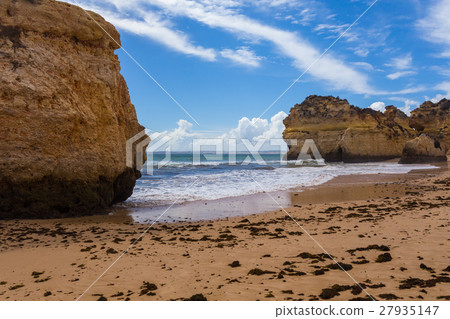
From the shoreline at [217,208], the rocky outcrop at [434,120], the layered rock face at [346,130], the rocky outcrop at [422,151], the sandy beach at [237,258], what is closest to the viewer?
the sandy beach at [237,258]

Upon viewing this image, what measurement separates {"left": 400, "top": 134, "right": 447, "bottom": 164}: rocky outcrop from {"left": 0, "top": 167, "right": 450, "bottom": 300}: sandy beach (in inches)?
A: 1156

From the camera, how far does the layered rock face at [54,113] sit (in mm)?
7781

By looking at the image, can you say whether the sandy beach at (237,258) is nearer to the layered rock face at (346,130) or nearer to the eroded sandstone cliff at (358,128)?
the layered rock face at (346,130)

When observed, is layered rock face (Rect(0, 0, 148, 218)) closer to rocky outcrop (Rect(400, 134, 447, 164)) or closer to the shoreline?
the shoreline

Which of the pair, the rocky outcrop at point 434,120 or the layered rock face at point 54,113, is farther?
the rocky outcrop at point 434,120

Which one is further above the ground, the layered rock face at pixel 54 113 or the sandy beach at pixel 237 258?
the layered rock face at pixel 54 113

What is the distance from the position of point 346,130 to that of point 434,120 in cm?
1680

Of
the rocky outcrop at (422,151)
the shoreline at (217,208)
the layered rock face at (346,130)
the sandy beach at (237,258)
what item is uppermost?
the layered rock face at (346,130)

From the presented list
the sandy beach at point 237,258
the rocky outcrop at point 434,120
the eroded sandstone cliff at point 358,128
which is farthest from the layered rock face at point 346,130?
the sandy beach at point 237,258

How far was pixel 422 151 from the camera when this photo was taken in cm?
3319

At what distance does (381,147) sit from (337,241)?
139 ft

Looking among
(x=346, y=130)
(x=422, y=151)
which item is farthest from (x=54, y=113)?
(x=346, y=130)

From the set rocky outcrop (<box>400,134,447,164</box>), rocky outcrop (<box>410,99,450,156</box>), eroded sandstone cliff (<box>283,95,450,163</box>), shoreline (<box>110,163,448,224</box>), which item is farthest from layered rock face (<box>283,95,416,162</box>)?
shoreline (<box>110,163,448,224</box>)

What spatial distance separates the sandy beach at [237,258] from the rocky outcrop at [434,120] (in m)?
43.8
